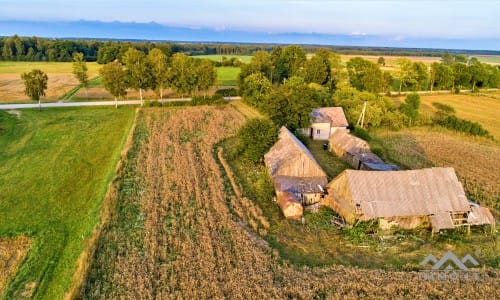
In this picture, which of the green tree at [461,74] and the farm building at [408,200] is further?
the green tree at [461,74]

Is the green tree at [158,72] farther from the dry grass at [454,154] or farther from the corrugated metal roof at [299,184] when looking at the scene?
the corrugated metal roof at [299,184]

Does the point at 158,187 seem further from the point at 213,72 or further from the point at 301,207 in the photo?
the point at 213,72

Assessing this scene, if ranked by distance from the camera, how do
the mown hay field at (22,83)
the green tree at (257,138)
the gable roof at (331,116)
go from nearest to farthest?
the green tree at (257,138)
the gable roof at (331,116)
the mown hay field at (22,83)

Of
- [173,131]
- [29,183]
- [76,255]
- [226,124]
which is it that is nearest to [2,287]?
[76,255]

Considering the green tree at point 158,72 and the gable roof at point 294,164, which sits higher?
the green tree at point 158,72

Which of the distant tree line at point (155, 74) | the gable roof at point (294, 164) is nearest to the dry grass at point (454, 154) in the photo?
the gable roof at point (294, 164)

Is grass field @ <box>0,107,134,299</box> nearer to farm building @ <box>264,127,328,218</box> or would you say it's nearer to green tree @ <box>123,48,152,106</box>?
green tree @ <box>123,48,152,106</box>
